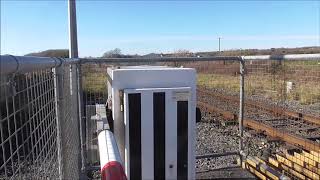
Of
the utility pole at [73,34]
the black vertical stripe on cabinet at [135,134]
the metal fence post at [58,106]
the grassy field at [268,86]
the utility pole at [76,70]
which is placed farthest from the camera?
the grassy field at [268,86]

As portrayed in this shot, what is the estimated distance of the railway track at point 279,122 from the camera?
7.82 m

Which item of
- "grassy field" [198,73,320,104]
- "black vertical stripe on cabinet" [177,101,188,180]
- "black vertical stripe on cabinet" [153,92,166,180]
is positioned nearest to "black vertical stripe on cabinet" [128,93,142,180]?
"black vertical stripe on cabinet" [153,92,166,180]

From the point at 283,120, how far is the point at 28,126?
327 inches

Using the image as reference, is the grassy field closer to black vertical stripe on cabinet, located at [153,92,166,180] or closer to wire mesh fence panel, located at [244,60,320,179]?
wire mesh fence panel, located at [244,60,320,179]

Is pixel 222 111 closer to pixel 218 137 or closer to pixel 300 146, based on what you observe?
pixel 218 137

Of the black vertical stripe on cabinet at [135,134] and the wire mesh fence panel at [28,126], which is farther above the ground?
the wire mesh fence panel at [28,126]

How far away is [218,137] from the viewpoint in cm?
916

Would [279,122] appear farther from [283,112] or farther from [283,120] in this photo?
[283,112]

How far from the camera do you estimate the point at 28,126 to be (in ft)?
6.63

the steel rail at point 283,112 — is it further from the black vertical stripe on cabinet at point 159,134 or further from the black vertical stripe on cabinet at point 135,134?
the black vertical stripe on cabinet at point 135,134

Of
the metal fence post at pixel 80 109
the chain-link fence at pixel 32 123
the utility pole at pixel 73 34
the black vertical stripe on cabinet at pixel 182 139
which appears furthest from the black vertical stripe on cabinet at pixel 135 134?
the utility pole at pixel 73 34

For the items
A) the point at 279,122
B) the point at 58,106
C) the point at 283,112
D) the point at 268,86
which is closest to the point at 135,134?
the point at 58,106

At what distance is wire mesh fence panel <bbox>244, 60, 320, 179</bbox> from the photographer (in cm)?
568

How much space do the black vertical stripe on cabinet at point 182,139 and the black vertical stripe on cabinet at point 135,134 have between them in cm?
45
